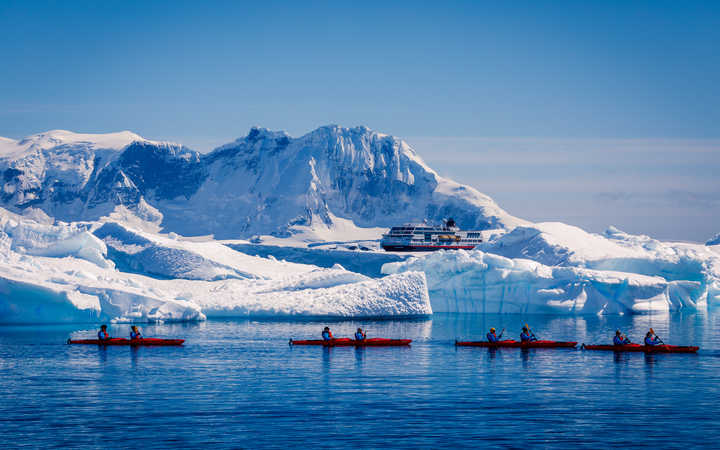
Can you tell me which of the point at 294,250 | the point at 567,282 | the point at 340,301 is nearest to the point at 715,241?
the point at 294,250

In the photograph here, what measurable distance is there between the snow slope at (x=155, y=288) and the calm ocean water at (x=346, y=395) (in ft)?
8.84

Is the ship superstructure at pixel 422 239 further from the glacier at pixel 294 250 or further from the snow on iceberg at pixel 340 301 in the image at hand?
the snow on iceberg at pixel 340 301

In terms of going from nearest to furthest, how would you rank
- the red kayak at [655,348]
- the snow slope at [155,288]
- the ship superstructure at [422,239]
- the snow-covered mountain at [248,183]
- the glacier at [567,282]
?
the red kayak at [655,348], the snow slope at [155,288], the glacier at [567,282], the ship superstructure at [422,239], the snow-covered mountain at [248,183]

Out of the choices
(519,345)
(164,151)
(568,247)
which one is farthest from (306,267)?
(164,151)

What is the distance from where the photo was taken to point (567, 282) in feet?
173

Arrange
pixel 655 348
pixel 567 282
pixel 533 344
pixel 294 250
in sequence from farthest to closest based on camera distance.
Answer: pixel 294 250, pixel 567 282, pixel 533 344, pixel 655 348

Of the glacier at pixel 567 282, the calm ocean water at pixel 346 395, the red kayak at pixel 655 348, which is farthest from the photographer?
the glacier at pixel 567 282

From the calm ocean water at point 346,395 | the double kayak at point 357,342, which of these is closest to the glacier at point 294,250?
the calm ocean water at point 346,395

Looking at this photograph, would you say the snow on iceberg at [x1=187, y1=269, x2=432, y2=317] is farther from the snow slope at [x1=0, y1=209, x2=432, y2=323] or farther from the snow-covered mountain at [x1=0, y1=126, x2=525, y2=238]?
the snow-covered mountain at [x1=0, y1=126, x2=525, y2=238]

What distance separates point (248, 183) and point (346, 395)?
405ft

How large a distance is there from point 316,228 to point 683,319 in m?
86.6

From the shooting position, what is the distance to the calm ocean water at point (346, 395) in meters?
19.4

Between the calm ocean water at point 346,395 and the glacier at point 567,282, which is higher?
the glacier at point 567,282

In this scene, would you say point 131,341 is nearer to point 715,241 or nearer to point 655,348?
point 655,348
